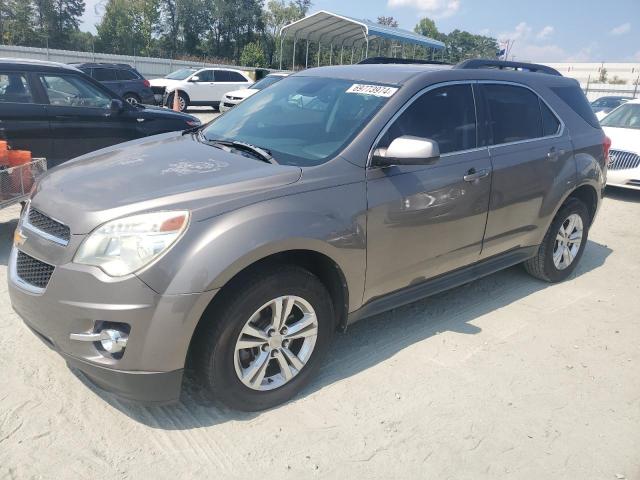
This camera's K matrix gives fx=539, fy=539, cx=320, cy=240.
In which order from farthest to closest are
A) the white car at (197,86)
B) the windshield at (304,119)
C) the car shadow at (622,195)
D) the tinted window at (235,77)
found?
1. the tinted window at (235,77)
2. the white car at (197,86)
3. the car shadow at (622,195)
4. the windshield at (304,119)

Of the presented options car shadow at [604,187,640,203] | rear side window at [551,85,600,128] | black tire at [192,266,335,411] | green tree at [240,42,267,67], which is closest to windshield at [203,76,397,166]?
black tire at [192,266,335,411]

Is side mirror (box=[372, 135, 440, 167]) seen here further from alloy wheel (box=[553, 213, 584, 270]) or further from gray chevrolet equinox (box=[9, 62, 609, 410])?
alloy wheel (box=[553, 213, 584, 270])

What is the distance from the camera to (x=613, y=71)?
64.3 metres

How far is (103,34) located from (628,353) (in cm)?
6185

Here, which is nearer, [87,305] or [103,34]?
[87,305]

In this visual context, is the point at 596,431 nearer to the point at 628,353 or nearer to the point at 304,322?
the point at 628,353

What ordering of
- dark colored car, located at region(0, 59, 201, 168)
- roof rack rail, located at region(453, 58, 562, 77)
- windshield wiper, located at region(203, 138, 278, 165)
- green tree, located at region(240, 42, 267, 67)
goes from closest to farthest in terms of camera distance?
1. windshield wiper, located at region(203, 138, 278, 165)
2. roof rack rail, located at region(453, 58, 562, 77)
3. dark colored car, located at region(0, 59, 201, 168)
4. green tree, located at region(240, 42, 267, 67)

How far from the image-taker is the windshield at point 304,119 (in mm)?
3260

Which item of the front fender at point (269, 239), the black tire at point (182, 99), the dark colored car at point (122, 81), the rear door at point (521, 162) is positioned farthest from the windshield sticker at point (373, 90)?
the black tire at point (182, 99)

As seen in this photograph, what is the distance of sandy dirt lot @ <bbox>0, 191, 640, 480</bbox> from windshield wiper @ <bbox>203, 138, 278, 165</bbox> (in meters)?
1.36

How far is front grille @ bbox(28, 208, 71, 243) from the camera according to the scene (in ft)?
8.64

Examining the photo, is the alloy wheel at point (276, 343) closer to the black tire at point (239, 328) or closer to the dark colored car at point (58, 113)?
the black tire at point (239, 328)

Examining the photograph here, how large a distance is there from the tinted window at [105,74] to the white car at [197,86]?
192cm

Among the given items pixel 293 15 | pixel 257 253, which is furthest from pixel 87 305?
pixel 293 15
